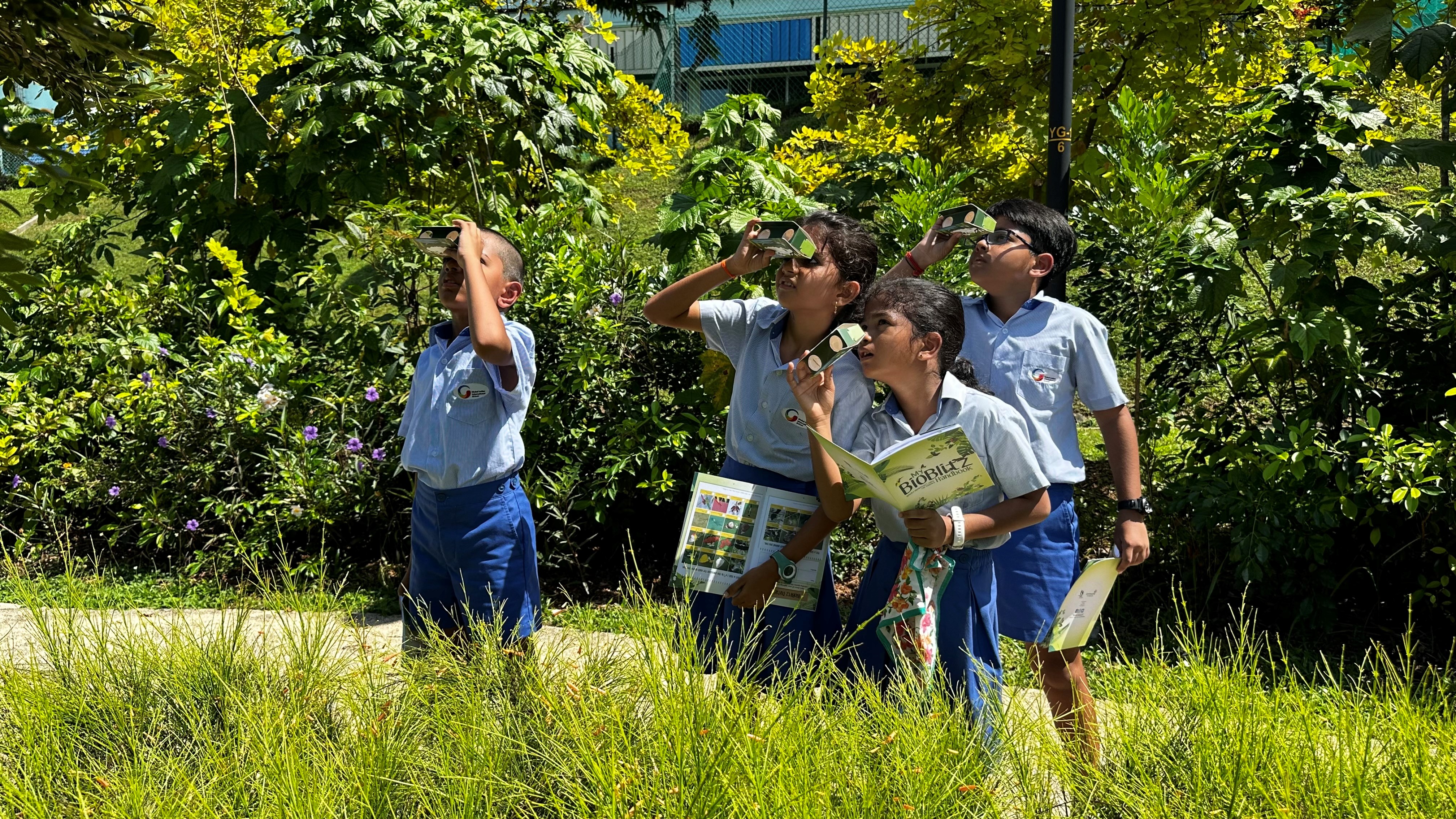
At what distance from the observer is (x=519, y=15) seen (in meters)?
5.86

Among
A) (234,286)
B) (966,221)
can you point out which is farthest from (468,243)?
(234,286)

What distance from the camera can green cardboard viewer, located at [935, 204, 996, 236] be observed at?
2.87m

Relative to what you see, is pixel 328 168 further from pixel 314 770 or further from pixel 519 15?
pixel 314 770

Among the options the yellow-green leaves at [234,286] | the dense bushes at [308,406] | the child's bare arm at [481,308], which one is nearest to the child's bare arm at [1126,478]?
the child's bare arm at [481,308]

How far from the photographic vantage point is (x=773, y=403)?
9.42 ft

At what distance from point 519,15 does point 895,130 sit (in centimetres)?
191

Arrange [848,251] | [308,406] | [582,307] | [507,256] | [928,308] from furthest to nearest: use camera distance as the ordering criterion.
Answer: [308,406], [582,307], [507,256], [848,251], [928,308]

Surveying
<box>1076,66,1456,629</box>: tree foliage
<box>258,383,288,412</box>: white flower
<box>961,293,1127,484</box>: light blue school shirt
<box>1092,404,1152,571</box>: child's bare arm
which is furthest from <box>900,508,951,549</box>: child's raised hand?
<box>258,383,288,412</box>: white flower

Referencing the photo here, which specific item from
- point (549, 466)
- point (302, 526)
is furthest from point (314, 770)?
point (302, 526)

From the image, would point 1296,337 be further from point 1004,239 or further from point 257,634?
point 257,634

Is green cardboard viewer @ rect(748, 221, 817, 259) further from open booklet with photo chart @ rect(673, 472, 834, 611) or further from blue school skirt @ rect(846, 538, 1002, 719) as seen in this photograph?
blue school skirt @ rect(846, 538, 1002, 719)

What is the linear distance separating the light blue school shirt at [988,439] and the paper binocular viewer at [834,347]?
0.23 metres

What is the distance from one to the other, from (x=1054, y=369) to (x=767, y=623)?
2.98 ft

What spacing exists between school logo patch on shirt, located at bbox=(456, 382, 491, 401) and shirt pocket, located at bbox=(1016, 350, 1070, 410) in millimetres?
1308
